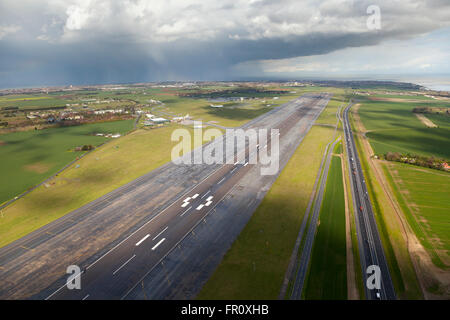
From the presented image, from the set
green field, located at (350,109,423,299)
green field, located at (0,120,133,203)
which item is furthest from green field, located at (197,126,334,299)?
green field, located at (0,120,133,203)

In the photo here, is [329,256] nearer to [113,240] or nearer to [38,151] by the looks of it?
[113,240]

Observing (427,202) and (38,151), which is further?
(38,151)

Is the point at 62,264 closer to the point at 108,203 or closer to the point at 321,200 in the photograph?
the point at 108,203

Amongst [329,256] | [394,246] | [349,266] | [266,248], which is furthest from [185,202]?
[394,246]

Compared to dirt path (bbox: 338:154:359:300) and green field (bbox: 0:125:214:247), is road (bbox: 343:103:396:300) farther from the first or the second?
green field (bbox: 0:125:214:247)

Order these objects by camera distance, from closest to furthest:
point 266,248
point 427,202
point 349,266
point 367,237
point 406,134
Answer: point 349,266 < point 266,248 < point 367,237 < point 427,202 < point 406,134

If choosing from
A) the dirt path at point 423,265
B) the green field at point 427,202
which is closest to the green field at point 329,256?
the dirt path at point 423,265

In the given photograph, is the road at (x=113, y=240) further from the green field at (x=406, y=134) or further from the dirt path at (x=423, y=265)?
the green field at (x=406, y=134)

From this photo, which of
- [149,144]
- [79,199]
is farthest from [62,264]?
→ [149,144]
